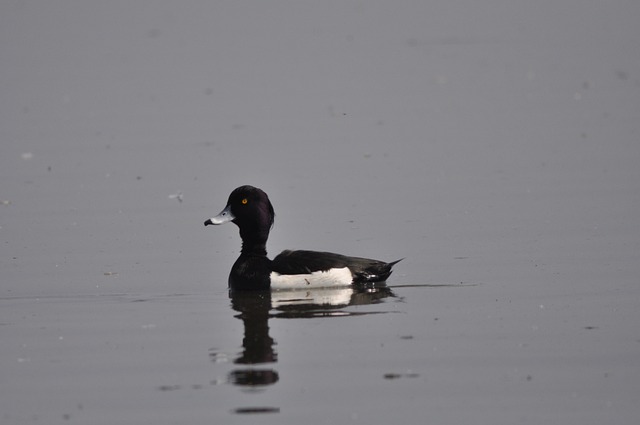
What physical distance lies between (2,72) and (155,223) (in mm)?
13057

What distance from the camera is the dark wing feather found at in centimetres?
1166

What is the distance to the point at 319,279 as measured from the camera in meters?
11.7

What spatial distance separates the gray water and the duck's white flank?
11.4 inches

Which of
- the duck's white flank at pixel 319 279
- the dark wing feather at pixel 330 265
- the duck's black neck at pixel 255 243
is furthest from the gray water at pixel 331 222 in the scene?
the duck's black neck at pixel 255 243

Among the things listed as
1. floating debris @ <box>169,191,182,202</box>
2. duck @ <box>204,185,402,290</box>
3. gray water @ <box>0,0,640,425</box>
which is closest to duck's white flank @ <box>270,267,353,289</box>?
duck @ <box>204,185,402,290</box>

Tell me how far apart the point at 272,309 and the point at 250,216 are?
164 cm

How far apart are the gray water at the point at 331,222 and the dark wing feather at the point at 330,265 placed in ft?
0.59

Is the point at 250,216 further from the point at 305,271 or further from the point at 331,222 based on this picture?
the point at 331,222

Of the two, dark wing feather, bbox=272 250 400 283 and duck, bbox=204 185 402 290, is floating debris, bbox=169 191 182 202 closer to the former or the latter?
duck, bbox=204 185 402 290

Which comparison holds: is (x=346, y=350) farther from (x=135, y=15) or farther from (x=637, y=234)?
(x=135, y=15)

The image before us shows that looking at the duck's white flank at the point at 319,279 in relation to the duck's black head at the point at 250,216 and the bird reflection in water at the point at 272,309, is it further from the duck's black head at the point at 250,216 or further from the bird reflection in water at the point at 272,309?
the duck's black head at the point at 250,216

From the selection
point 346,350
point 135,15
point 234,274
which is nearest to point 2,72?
point 135,15

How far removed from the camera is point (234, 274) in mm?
11742

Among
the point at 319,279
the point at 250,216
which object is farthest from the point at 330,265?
the point at 250,216
